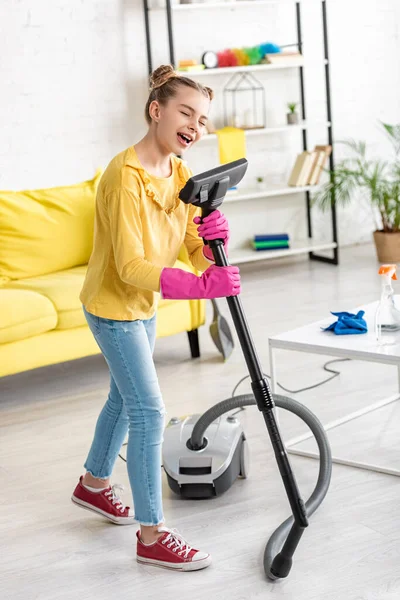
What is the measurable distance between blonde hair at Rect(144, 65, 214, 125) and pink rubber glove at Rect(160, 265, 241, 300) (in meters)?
0.42

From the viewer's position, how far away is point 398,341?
107 inches

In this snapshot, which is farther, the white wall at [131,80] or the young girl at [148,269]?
the white wall at [131,80]

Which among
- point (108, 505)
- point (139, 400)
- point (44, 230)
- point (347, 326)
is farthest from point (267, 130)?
point (139, 400)

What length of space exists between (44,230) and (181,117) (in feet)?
6.62

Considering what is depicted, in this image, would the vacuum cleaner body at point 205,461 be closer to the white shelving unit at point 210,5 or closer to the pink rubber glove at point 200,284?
the pink rubber glove at point 200,284

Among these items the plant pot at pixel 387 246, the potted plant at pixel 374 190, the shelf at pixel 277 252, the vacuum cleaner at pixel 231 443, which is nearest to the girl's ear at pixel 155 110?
the vacuum cleaner at pixel 231 443

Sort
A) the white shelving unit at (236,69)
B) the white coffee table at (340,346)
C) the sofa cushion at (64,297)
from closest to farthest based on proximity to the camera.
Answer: the white coffee table at (340,346) < the sofa cushion at (64,297) < the white shelving unit at (236,69)

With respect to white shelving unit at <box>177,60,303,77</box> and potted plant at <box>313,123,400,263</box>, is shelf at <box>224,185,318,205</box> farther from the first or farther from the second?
white shelving unit at <box>177,60,303,77</box>

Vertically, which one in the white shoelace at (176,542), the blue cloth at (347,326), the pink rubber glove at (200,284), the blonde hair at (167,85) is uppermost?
the blonde hair at (167,85)

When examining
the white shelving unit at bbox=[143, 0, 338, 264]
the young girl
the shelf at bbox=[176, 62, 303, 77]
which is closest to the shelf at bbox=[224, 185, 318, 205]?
the white shelving unit at bbox=[143, 0, 338, 264]

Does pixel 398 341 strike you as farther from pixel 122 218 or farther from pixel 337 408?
pixel 122 218

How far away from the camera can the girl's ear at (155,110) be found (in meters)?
2.13

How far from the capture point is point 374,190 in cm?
568

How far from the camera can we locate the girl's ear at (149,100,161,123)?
83.8 inches
